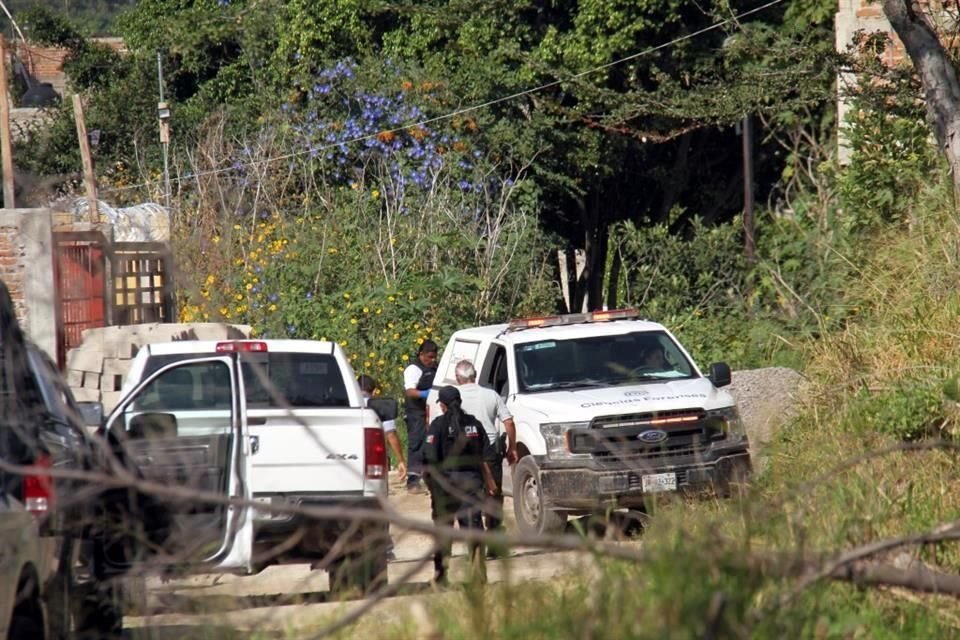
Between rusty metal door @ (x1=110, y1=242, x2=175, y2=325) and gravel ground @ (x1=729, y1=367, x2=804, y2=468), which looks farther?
rusty metal door @ (x1=110, y1=242, x2=175, y2=325)

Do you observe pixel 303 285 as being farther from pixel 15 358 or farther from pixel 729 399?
pixel 15 358

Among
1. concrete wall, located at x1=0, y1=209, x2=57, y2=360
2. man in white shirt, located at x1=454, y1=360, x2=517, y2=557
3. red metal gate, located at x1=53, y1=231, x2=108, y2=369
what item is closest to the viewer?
man in white shirt, located at x1=454, y1=360, x2=517, y2=557

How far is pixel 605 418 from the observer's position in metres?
12.6

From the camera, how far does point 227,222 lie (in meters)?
23.3

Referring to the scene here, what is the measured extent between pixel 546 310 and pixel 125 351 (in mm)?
7047

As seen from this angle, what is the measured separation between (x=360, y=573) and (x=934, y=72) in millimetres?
9208

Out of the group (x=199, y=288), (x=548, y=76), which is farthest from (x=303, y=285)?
(x=548, y=76)

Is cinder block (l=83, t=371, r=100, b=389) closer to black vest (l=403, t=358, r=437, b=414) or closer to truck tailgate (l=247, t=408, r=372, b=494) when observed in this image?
black vest (l=403, t=358, r=437, b=414)

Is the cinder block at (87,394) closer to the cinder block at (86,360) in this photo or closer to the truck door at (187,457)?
the cinder block at (86,360)

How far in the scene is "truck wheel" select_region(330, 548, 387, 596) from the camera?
599 centimetres

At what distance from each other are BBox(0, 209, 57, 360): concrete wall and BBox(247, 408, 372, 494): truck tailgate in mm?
9909

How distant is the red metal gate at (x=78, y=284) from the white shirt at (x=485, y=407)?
9466mm

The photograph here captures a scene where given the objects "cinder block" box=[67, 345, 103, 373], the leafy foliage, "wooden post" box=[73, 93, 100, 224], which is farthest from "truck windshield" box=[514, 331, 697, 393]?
"wooden post" box=[73, 93, 100, 224]

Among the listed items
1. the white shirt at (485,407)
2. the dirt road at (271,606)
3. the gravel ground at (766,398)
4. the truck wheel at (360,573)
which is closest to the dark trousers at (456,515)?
the dirt road at (271,606)
